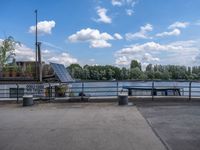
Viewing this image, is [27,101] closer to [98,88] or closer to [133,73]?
[98,88]

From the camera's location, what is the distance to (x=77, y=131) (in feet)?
26.8

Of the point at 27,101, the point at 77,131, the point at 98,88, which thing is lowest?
the point at 77,131

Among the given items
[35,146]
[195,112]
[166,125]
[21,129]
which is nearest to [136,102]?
[195,112]

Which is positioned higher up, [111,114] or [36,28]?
[36,28]

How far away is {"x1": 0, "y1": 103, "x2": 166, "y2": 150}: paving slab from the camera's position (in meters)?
6.67

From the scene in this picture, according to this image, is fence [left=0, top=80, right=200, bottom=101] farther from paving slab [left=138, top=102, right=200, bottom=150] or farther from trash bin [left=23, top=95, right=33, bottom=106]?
paving slab [left=138, top=102, right=200, bottom=150]

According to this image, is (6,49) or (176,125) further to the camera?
(6,49)

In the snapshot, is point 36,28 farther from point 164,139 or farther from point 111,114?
point 164,139

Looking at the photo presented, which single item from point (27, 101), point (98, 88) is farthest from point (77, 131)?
point (98, 88)

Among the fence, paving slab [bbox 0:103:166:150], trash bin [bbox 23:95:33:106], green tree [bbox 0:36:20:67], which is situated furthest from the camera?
green tree [bbox 0:36:20:67]

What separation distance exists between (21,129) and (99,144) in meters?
2.90

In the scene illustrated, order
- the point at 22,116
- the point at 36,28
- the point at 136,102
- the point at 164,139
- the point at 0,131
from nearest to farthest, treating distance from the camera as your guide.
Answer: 1. the point at 164,139
2. the point at 0,131
3. the point at 22,116
4. the point at 136,102
5. the point at 36,28

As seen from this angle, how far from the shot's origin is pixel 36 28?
3067 cm

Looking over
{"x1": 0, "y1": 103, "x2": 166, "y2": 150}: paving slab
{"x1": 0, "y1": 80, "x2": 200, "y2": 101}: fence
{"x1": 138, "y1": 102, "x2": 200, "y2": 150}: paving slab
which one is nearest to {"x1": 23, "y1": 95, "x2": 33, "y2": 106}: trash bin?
{"x1": 0, "y1": 80, "x2": 200, "y2": 101}: fence
